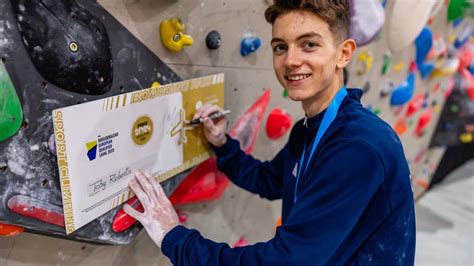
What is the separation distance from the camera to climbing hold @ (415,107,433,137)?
8.38 feet

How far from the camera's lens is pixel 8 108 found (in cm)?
67

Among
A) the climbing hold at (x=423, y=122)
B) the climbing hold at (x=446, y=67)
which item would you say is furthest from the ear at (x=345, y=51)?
the climbing hold at (x=423, y=122)

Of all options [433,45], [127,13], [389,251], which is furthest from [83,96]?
[433,45]

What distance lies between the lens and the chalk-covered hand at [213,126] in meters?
1.06

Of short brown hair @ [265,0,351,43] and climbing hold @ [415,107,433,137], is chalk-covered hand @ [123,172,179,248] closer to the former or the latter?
short brown hair @ [265,0,351,43]

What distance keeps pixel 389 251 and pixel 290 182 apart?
0.27m

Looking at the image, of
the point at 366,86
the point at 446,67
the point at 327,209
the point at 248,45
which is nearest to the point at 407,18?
the point at 366,86

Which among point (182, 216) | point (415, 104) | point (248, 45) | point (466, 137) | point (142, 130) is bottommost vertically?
point (466, 137)

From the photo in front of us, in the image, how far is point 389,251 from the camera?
0.85 metres

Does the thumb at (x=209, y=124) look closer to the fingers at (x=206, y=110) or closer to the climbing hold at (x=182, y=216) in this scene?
the fingers at (x=206, y=110)

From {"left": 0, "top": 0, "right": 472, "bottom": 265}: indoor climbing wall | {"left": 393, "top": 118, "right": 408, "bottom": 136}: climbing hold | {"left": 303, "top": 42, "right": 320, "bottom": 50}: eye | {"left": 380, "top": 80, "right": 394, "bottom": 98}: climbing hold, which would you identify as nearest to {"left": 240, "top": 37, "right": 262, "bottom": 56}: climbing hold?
{"left": 0, "top": 0, "right": 472, "bottom": 265}: indoor climbing wall

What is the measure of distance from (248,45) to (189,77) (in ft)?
0.71

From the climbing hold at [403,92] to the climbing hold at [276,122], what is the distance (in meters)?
0.91

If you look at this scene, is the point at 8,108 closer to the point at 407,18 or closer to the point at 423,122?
the point at 407,18
